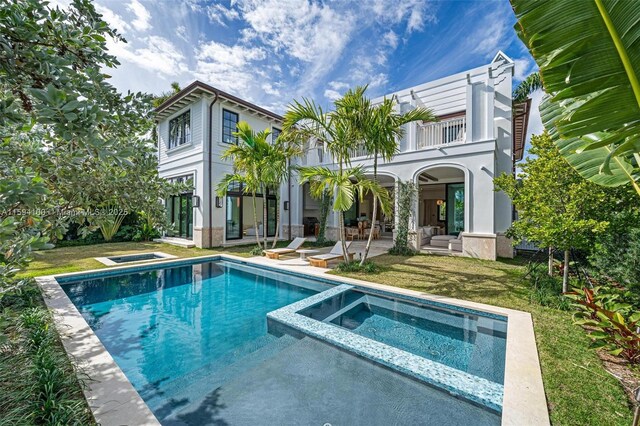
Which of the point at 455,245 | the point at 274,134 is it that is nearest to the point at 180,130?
the point at 274,134

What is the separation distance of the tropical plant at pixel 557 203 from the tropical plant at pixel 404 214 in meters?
6.47

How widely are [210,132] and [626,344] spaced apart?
52.5ft

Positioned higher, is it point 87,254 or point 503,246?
point 503,246

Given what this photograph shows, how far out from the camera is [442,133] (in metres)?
13.0

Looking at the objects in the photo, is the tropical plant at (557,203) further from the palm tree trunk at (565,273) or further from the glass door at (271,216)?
the glass door at (271,216)

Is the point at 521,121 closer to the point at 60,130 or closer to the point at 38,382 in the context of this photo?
the point at 60,130

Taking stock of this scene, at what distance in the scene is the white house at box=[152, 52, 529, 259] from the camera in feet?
38.5

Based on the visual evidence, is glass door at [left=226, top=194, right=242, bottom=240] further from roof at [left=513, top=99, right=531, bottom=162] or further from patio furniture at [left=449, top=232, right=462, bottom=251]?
roof at [left=513, top=99, right=531, bottom=162]

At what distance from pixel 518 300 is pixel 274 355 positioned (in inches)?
227

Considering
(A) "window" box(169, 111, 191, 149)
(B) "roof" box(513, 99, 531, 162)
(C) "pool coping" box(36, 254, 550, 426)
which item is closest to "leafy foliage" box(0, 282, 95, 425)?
(C) "pool coping" box(36, 254, 550, 426)

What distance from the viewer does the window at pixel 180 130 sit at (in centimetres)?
1564

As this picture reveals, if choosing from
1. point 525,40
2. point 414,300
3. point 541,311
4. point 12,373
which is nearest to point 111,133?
point 12,373

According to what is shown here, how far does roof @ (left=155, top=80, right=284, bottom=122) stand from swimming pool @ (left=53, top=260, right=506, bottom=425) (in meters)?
10.0

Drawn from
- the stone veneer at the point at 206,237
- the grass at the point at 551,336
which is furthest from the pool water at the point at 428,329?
the stone veneer at the point at 206,237
